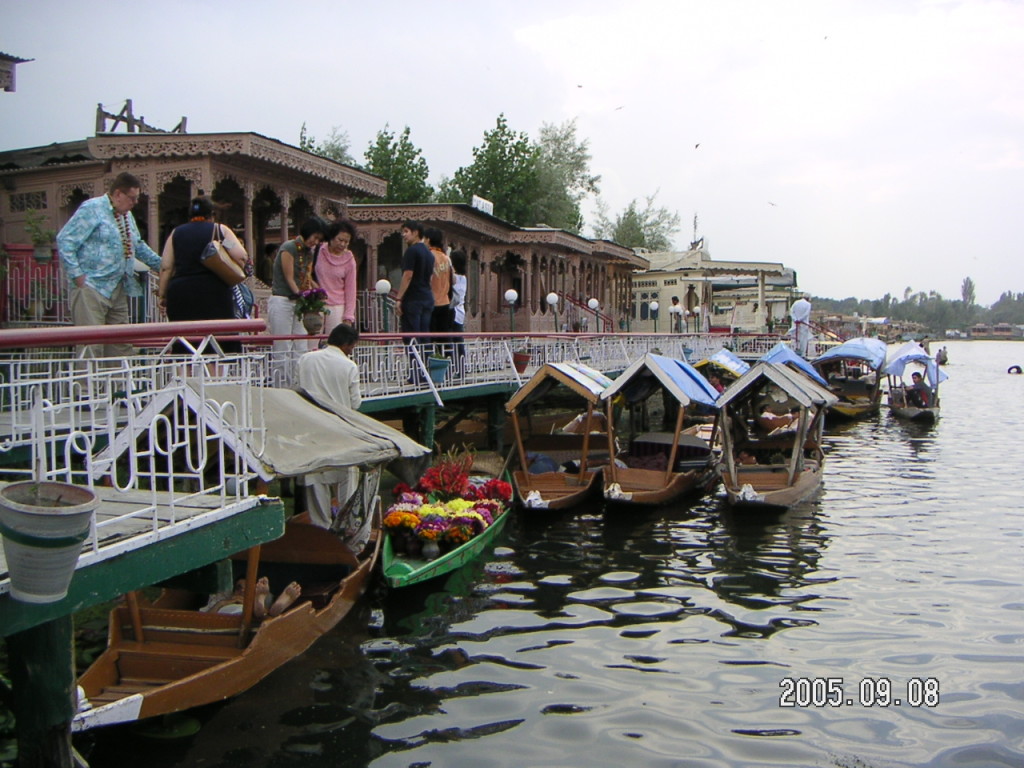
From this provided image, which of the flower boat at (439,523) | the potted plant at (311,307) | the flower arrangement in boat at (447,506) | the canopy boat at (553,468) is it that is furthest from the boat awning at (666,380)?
the potted plant at (311,307)

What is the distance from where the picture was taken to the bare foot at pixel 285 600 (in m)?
7.25

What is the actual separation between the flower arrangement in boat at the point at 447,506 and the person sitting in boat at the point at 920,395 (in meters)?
22.5

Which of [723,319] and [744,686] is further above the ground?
[723,319]

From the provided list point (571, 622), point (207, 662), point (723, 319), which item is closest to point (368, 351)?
point (571, 622)

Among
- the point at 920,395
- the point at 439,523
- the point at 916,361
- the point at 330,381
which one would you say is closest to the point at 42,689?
the point at 330,381

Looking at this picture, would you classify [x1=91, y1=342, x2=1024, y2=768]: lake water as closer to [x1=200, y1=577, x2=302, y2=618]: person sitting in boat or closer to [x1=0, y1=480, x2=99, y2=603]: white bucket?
[x1=200, y1=577, x2=302, y2=618]: person sitting in boat

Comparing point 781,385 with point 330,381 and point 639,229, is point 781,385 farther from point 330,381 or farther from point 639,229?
point 639,229

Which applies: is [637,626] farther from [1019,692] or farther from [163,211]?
[163,211]

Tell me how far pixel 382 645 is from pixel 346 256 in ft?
15.6

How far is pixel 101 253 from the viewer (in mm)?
7918

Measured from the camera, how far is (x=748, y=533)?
13055 millimetres

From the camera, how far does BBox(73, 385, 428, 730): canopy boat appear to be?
5.77 metres

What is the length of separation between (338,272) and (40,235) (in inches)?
230

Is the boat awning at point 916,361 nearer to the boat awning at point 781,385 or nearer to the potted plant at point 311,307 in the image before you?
the boat awning at point 781,385
